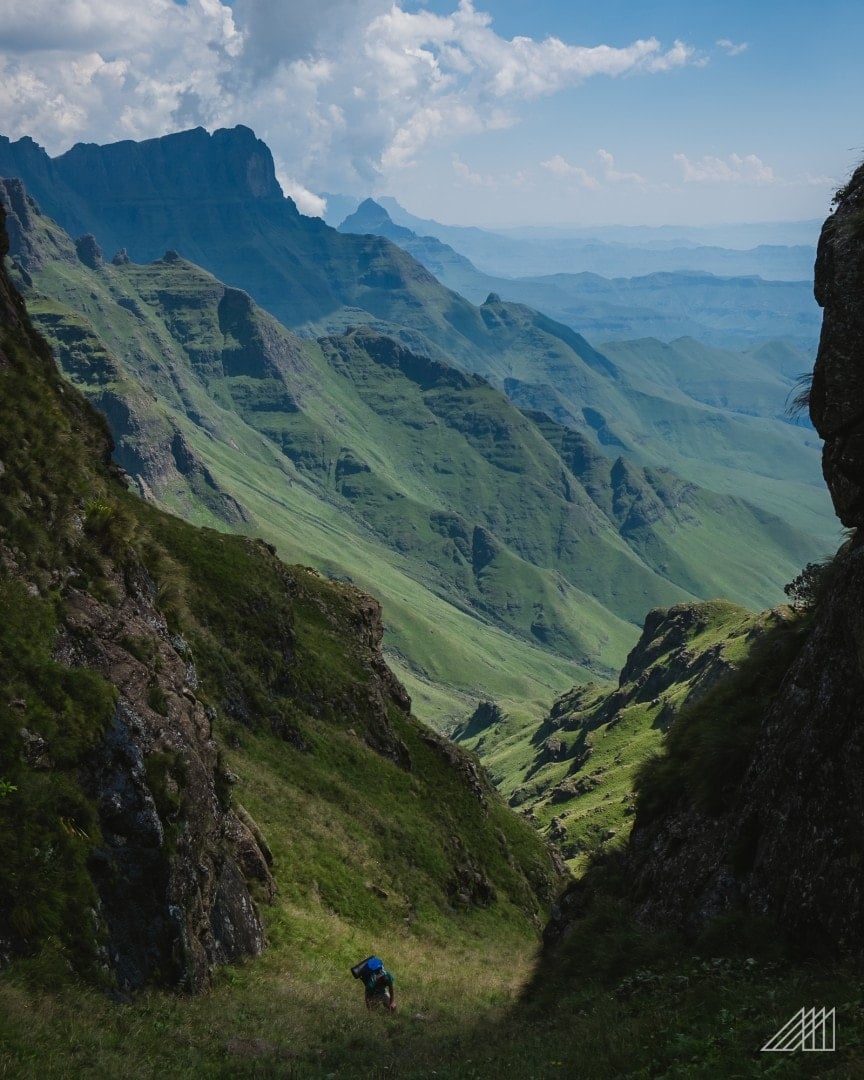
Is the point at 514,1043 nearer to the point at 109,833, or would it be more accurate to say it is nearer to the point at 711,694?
the point at 109,833

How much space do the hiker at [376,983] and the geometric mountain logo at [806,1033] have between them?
13564 mm

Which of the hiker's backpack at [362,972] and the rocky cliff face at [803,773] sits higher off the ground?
the rocky cliff face at [803,773]

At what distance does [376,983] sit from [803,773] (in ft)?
43.6

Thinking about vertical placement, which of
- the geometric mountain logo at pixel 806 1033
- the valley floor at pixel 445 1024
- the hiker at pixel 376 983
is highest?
the geometric mountain logo at pixel 806 1033

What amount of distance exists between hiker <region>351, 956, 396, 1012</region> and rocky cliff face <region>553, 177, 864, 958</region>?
7.50 m

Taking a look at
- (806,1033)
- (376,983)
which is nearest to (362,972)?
(376,983)

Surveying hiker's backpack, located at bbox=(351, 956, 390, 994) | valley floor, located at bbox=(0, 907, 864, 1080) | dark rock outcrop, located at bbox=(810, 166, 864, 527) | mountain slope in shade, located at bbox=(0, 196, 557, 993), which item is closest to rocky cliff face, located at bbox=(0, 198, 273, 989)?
mountain slope in shade, located at bbox=(0, 196, 557, 993)

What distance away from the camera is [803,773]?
1922cm

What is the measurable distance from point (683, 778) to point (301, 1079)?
14.5 metres

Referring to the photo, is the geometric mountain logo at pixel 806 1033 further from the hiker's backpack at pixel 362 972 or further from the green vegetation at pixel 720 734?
the hiker's backpack at pixel 362 972

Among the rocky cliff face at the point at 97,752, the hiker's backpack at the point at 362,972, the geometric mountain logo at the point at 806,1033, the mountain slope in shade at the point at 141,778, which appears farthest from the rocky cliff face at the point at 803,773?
the mountain slope in shade at the point at 141,778

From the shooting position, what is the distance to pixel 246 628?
53.4 metres

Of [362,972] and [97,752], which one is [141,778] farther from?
[362,972]

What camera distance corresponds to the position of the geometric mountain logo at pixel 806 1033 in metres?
12.7
